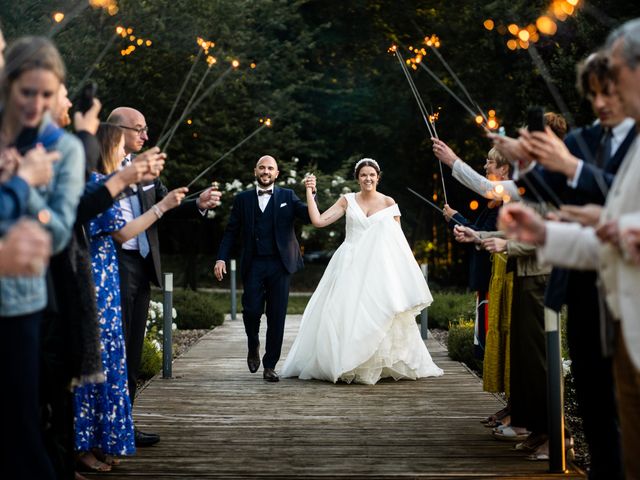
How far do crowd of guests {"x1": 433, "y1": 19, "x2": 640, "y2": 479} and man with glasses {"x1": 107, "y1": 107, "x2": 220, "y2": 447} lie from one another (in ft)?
6.75

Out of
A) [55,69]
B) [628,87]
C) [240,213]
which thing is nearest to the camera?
[628,87]

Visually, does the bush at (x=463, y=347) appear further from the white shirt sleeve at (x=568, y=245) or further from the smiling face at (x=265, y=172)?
the white shirt sleeve at (x=568, y=245)

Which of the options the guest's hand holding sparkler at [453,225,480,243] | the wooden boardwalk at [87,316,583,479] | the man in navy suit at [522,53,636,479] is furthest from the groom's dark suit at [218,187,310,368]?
the man in navy suit at [522,53,636,479]

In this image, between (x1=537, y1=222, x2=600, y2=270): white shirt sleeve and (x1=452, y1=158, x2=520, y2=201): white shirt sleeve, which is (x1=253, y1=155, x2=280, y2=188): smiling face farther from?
(x1=537, y1=222, x2=600, y2=270): white shirt sleeve

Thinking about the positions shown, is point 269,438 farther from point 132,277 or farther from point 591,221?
point 591,221

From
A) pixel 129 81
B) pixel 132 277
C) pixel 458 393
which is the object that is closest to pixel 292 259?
pixel 458 393

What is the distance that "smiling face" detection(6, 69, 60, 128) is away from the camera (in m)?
3.16

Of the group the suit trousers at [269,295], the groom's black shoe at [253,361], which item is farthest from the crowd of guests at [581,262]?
the groom's black shoe at [253,361]

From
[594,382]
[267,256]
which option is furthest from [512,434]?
[267,256]

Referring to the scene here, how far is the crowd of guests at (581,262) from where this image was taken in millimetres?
3006

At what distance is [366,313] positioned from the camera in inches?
335

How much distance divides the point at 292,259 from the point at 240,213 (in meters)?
0.77

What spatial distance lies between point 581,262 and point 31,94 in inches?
82.0

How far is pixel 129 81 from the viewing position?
1730 centimetres
